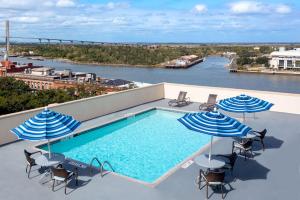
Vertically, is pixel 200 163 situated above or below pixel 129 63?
below

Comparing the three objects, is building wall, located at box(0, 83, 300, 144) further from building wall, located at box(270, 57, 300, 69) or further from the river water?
building wall, located at box(270, 57, 300, 69)

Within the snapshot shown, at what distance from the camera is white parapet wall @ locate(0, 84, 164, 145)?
27.5ft

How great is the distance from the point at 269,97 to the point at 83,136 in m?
6.84

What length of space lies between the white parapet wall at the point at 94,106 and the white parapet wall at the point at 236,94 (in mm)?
618

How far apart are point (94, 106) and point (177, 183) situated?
5.70 m

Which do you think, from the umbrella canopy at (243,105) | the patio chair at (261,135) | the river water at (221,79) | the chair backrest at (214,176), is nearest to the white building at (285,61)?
the river water at (221,79)

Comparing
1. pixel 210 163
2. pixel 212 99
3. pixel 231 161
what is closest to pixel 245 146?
pixel 231 161

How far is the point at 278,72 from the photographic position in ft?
270

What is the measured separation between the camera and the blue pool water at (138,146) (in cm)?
774

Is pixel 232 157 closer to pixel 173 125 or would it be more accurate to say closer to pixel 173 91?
pixel 173 125

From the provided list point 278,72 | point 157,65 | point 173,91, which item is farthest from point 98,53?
point 173,91

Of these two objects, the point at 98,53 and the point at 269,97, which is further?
the point at 98,53

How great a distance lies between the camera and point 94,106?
11188 mm

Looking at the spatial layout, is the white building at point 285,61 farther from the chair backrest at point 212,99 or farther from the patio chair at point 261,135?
the patio chair at point 261,135
